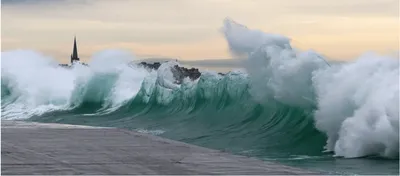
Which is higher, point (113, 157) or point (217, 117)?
point (217, 117)

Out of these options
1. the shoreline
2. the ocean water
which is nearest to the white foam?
the ocean water

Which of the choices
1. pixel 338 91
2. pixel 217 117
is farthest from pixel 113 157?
pixel 217 117

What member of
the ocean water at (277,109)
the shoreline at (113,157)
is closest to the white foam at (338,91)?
the ocean water at (277,109)

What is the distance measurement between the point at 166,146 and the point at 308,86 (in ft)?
36.2

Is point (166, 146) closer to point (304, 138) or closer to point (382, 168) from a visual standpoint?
point (382, 168)

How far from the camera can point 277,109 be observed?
68.4 feet

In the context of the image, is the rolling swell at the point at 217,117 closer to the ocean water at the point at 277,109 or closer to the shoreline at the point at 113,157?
the ocean water at the point at 277,109

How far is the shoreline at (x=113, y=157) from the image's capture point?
741cm

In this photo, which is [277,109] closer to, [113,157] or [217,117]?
[217,117]

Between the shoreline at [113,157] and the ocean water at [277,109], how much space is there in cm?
184

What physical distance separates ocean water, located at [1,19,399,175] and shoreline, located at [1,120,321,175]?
184 cm

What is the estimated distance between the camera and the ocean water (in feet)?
44.4

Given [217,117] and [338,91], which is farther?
[217,117]

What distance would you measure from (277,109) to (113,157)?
12898 millimetres
